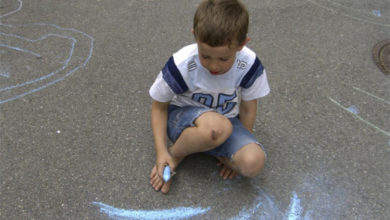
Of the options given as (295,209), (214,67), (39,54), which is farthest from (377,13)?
(39,54)

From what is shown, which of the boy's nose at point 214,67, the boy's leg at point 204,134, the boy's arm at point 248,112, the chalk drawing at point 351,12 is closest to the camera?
the boy's nose at point 214,67

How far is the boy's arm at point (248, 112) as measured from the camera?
5.83 ft

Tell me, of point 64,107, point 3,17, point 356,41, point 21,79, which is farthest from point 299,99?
point 3,17

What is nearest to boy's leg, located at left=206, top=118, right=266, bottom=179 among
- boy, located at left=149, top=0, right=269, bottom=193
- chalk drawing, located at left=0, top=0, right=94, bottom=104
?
boy, located at left=149, top=0, right=269, bottom=193

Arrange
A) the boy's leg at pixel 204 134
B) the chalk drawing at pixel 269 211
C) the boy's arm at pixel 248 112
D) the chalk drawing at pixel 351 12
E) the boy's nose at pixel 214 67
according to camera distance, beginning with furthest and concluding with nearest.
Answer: the chalk drawing at pixel 351 12 → the boy's arm at pixel 248 112 → the chalk drawing at pixel 269 211 → the boy's leg at pixel 204 134 → the boy's nose at pixel 214 67

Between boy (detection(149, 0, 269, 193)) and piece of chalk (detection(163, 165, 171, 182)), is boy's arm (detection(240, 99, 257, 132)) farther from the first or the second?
piece of chalk (detection(163, 165, 171, 182))

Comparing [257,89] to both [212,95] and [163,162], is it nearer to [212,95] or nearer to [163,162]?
[212,95]

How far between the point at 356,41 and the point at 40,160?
9.32ft

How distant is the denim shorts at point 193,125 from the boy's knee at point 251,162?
0.22 ft

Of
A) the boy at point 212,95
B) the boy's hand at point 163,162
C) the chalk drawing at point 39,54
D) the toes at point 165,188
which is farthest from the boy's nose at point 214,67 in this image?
the chalk drawing at point 39,54

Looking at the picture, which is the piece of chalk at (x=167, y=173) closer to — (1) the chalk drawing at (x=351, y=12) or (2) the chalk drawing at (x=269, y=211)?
(2) the chalk drawing at (x=269, y=211)

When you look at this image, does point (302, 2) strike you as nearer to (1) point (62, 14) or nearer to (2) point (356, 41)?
(2) point (356, 41)

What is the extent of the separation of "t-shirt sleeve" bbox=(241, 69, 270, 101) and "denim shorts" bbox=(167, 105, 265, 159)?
0.20 metres

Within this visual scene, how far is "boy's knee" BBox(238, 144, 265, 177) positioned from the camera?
5.27ft
